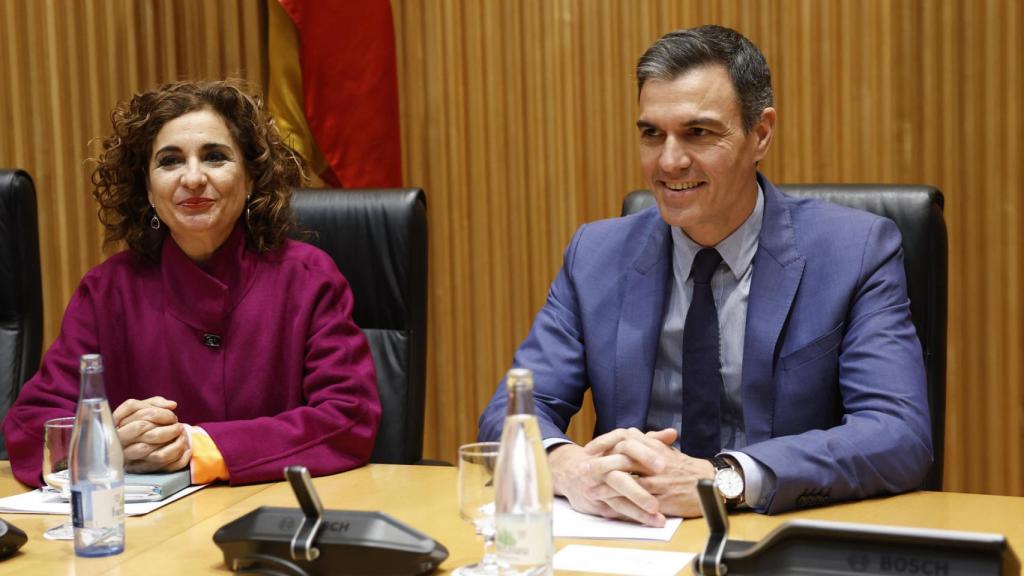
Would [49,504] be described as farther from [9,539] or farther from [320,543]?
[320,543]

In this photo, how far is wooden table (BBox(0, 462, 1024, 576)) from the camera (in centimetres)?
159

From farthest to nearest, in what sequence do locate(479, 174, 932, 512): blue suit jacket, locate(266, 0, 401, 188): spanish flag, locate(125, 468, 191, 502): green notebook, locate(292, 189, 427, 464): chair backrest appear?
locate(266, 0, 401, 188): spanish flag < locate(292, 189, 427, 464): chair backrest < locate(125, 468, 191, 502): green notebook < locate(479, 174, 932, 512): blue suit jacket

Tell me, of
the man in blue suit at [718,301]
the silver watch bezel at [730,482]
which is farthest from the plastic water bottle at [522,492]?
the man in blue suit at [718,301]

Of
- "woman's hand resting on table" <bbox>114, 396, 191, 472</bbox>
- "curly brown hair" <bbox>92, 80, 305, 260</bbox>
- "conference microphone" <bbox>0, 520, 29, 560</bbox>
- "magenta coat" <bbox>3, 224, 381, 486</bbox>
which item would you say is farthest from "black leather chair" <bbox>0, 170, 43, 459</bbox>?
"conference microphone" <bbox>0, 520, 29, 560</bbox>

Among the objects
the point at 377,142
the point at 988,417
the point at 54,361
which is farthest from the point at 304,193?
the point at 988,417

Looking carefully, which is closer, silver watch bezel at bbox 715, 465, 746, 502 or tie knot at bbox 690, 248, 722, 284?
silver watch bezel at bbox 715, 465, 746, 502

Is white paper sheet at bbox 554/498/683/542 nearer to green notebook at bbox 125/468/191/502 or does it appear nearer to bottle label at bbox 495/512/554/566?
bottle label at bbox 495/512/554/566

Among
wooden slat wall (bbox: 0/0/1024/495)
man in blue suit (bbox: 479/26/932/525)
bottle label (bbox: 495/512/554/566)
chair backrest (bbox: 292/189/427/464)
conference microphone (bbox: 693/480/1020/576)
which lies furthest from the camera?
wooden slat wall (bbox: 0/0/1024/495)

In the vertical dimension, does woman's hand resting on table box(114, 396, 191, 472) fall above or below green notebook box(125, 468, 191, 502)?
above

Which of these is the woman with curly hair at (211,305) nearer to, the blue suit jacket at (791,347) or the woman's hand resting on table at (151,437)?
the woman's hand resting on table at (151,437)

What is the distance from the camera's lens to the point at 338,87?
3.77m

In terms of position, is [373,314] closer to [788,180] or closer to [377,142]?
[377,142]

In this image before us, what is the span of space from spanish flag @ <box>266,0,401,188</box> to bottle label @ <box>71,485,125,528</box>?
224 centimetres

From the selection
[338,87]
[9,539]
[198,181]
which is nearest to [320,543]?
[9,539]
